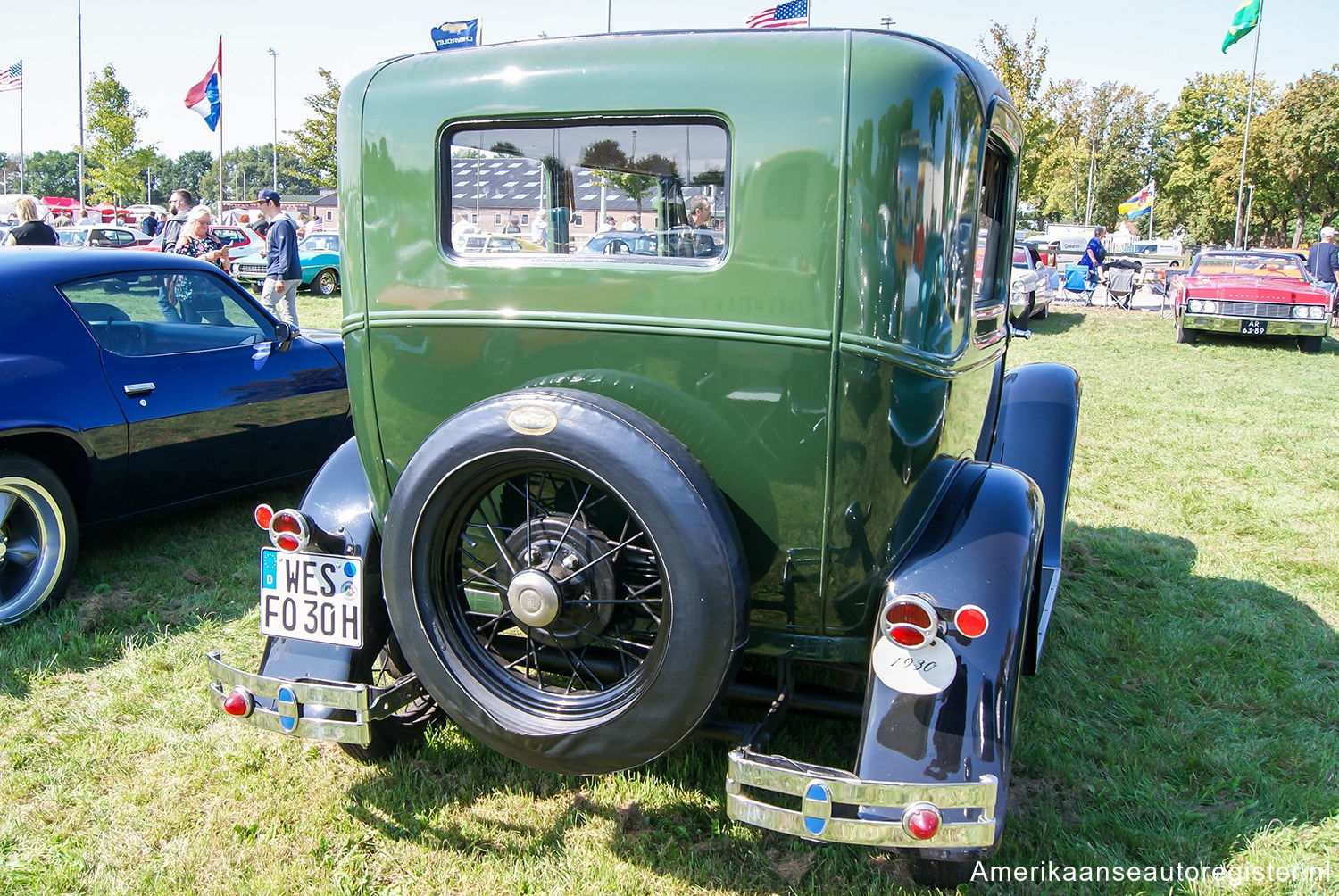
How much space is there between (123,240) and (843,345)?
2578 centimetres

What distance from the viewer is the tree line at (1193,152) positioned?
2842cm

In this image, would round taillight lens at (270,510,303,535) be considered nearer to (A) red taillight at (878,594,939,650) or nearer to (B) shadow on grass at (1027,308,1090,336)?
(A) red taillight at (878,594,939,650)

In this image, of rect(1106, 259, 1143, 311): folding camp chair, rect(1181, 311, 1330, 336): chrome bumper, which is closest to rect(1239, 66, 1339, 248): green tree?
rect(1106, 259, 1143, 311): folding camp chair

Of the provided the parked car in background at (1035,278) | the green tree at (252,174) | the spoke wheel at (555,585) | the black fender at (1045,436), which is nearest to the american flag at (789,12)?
the black fender at (1045,436)

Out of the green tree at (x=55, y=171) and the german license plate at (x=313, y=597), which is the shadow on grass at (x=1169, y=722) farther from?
the green tree at (x=55, y=171)

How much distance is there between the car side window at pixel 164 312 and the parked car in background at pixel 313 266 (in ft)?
40.7

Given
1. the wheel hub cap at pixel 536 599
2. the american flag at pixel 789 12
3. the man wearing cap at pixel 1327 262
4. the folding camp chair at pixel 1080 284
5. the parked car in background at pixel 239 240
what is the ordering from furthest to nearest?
the folding camp chair at pixel 1080 284 < the parked car in background at pixel 239 240 < the man wearing cap at pixel 1327 262 < the american flag at pixel 789 12 < the wheel hub cap at pixel 536 599

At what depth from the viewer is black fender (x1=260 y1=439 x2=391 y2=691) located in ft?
8.77

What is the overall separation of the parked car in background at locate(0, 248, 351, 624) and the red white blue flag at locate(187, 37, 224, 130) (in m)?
23.5

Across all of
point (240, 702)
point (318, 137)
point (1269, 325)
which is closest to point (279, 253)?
point (240, 702)

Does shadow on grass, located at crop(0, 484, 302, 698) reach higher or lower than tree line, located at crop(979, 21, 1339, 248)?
lower

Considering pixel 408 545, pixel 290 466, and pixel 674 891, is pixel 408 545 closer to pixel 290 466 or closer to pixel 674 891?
pixel 674 891

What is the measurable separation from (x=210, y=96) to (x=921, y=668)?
28.0 meters

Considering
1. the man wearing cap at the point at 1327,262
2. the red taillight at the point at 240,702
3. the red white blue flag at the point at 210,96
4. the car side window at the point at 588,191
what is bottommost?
the red taillight at the point at 240,702
